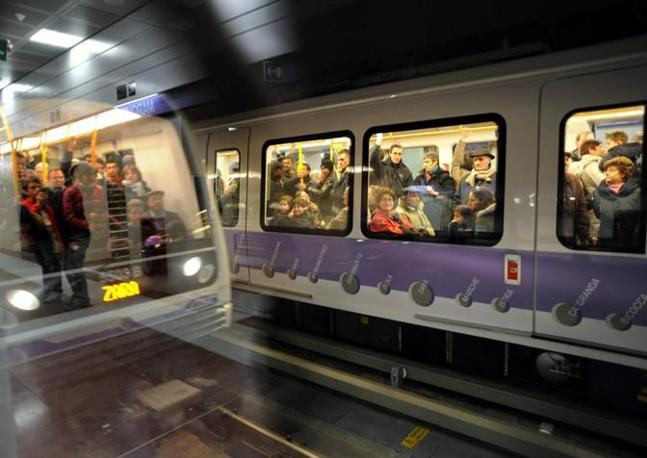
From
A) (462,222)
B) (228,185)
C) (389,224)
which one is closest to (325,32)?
(389,224)

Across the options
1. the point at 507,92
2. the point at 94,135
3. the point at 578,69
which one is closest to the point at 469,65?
the point at 507,92

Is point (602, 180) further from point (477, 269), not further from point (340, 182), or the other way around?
point (340, 182)

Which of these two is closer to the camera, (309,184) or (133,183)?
(133,183)

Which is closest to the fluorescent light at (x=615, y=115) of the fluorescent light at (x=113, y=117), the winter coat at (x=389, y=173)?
the winter coat at (x=389, y=173)

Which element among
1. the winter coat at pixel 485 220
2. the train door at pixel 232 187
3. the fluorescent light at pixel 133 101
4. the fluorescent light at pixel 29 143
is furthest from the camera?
the train door at pixel 232 187

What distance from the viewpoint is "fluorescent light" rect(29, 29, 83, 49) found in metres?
3.02

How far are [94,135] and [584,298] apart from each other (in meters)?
3.59

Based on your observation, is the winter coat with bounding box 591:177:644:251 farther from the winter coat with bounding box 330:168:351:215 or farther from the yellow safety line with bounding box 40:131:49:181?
the yellow safety line with bounding box 40:131:49:181

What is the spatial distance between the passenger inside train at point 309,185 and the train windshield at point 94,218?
34.3 inches

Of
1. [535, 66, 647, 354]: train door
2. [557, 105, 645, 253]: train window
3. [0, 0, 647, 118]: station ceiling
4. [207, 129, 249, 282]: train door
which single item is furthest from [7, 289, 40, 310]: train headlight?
[557, 105, 645, 253]: train window

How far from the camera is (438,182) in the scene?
301 cm

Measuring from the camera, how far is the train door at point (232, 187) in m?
4.44

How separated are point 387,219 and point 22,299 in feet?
10.2

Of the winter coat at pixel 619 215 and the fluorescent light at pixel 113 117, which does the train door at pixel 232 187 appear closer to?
the fluorescent light at pixel 113 117
